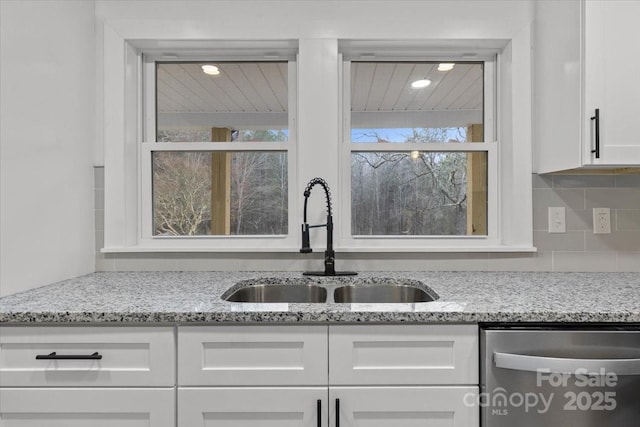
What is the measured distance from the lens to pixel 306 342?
3.95ft

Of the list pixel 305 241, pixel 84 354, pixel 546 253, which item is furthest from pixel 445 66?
pixel 84 354

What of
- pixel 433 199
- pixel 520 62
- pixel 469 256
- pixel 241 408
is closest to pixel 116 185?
pixel 241 408

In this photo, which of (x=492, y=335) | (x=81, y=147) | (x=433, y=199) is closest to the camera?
(x=492, y=335)

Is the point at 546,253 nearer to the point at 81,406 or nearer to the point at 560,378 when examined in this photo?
the point at 560,378

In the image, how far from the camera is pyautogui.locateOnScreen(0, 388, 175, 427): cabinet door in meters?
1.19

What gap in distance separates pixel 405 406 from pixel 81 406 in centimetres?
93

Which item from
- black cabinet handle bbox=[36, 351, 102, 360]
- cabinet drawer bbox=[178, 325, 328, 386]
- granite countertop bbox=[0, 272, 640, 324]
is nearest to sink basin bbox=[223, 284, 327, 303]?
granite countertop bbox=[0, 272, 640, 324]

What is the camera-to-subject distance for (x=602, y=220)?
1.89m

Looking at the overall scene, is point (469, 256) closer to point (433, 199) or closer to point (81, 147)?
point (433, 199)

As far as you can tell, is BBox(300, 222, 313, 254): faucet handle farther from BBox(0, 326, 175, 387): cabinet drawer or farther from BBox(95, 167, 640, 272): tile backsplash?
BBox(0, 326, 175, 387): cabinet drawer

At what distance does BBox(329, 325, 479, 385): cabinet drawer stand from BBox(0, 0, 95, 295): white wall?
3.72 feet

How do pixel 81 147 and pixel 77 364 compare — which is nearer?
pixel 77 364

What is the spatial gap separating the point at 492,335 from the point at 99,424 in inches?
45.4

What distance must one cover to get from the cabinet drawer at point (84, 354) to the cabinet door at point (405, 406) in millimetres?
497
